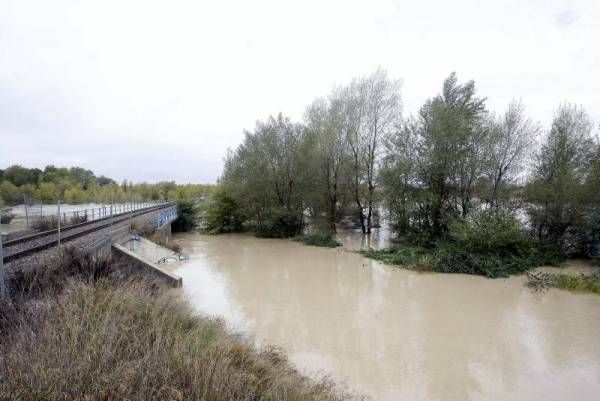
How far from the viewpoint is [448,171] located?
16.0m

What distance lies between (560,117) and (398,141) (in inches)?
283

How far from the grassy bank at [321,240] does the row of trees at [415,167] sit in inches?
76.3

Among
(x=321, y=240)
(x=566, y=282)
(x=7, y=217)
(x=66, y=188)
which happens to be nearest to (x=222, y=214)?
(x=321, y=240)

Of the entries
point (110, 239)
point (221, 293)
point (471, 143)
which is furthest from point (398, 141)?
point (110, 239)

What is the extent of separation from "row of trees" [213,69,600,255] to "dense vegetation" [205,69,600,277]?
6 centimetres

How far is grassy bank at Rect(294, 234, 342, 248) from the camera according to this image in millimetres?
18641

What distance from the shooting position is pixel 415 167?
16562 mm

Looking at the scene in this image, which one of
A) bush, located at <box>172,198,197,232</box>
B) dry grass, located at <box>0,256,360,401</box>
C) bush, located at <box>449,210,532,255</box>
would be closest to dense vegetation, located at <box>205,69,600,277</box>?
bush, located at <box>449,210,532,255</box>

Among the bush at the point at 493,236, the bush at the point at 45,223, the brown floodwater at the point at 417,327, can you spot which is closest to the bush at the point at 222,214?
the bush at the point at 45,223

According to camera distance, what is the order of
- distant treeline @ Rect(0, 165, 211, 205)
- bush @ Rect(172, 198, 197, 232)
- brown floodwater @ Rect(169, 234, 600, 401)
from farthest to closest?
distant treeline @ Rect(0, 165, 211, 205) < bush @ Rect(172, 198, 197, 232) < brown floodwater @ Rect(169, 234, 600, 401)

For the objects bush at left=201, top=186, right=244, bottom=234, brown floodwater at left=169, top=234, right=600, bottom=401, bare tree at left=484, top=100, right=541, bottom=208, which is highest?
bare tree at left=484, top=100, right=541, bottom=208

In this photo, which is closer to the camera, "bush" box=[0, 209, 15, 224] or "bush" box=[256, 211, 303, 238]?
"bush" box=[0, 209, 15, 224]

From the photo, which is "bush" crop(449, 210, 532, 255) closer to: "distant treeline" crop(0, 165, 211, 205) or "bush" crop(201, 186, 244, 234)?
"bush" crop(201, 186, 244, 234)

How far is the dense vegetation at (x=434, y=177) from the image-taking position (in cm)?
1370
